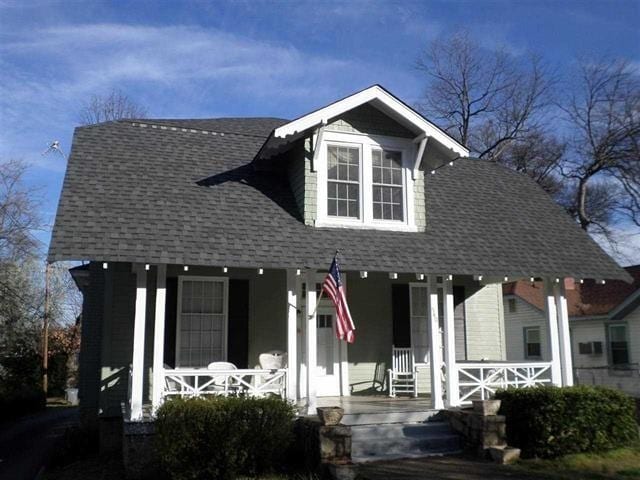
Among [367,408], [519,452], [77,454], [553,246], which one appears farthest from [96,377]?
[553,246]

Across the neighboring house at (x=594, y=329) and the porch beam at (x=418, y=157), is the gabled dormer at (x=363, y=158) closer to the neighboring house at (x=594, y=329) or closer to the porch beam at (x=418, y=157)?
the porch beam at (x=418, y=157)

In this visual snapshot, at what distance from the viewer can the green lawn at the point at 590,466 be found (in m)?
8.36

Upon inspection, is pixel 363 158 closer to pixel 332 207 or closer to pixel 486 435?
pixel 332 207

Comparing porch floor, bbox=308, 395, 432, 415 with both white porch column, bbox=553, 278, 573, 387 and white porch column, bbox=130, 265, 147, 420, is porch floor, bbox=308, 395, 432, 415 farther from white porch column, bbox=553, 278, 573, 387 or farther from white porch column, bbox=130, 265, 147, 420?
white porch column, bbox=130, 265, 147, 420

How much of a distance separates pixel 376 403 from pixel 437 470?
3303 millimetres

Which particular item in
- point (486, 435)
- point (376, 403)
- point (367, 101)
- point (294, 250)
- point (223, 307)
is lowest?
point (486, 435)

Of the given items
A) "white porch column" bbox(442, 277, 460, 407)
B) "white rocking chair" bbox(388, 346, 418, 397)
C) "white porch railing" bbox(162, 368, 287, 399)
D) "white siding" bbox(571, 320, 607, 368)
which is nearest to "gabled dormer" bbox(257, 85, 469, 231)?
"white porch column" bbox(442, 277, 460, 407)

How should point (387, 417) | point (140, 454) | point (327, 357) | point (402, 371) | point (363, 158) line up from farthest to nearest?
point (402, 371) → point (327, 357) → point (363, 158) → point (387, 417) → point (140, 454)

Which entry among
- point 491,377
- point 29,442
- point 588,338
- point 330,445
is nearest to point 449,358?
point 491,377

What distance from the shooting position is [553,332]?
12219 mm

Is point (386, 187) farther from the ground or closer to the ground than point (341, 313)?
farther from the ground

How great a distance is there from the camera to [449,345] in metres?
11.3

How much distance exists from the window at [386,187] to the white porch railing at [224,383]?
153 inches

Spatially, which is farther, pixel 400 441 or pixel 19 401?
pixel 19 401
